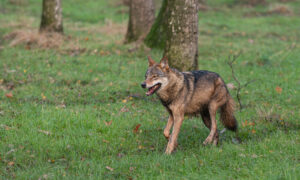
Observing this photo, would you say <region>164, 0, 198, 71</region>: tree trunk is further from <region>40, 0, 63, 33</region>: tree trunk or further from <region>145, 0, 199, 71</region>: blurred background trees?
<region>40, 0, 63, 33</region>: tree trunk

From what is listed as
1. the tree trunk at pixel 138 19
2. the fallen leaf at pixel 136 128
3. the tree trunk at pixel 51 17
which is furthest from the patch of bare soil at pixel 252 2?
the fallen leaf at pixel 136 128

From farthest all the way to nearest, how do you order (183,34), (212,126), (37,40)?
(37,40), (183,34), (212,126)

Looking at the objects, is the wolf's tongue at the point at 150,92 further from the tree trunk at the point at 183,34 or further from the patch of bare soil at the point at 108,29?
the patch of bare soil at the point at 108,29

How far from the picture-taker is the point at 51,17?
1475cm

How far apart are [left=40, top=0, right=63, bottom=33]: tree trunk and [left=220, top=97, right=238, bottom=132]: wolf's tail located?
9777mm

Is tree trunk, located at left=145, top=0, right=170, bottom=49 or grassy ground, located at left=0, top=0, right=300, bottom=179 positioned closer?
grassy ground, located at left=0, top=0, right=300, bottom=179

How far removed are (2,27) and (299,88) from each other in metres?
13.0

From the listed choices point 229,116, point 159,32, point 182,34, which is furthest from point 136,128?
point 159,32

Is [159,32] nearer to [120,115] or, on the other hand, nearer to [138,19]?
[138,19]

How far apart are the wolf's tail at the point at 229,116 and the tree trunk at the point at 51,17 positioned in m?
9.78

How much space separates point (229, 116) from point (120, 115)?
220 cm

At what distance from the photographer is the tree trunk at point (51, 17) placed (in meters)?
14.7

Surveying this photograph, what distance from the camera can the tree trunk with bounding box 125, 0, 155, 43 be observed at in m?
14.2

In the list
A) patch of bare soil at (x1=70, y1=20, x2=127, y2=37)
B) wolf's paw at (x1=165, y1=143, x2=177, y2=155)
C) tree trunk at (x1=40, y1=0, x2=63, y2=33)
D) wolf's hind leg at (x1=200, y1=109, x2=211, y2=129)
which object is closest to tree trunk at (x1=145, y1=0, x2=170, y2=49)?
patch of bare soil at (x1=70, y1=20, x2=127, y2=37)
